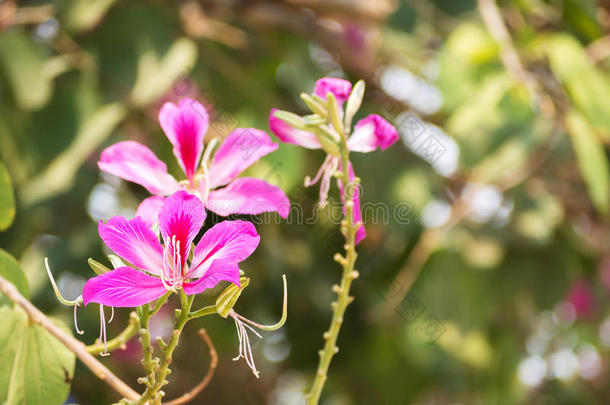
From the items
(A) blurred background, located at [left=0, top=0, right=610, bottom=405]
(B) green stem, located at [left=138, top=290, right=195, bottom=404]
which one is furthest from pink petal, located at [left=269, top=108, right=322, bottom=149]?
(A) blurred background, located at [left=0, top=0, right=610, bottom=405]

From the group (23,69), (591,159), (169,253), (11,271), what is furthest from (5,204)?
(591,159)

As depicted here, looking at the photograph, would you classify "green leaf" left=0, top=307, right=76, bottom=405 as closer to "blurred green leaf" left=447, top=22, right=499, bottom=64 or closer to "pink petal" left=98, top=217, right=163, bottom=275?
"pink petal" left=98, top=217, right=163, bottom=275

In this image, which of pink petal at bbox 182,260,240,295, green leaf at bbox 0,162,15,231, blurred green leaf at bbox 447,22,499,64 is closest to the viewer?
pink petal at bbox 182,260,240,295

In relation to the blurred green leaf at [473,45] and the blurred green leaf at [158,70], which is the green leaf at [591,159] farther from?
the blurred green leaf at [158,70]

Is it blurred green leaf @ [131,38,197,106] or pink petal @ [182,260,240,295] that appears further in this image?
blurred green leaf @ [131,38,197,106]

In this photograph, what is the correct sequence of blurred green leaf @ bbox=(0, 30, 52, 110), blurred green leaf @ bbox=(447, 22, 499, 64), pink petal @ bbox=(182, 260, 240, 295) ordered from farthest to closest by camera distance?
1. blurred green leaf @ bbox=(447, 22, 499, 64)
2. blurred green leaf @ bbox=(0, 30, 52, 110)
3. pink petal @ bbox=(182, 260, 240, 295)

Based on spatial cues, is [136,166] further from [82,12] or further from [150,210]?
[82,12]

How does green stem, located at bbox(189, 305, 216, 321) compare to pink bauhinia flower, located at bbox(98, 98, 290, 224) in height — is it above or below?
below

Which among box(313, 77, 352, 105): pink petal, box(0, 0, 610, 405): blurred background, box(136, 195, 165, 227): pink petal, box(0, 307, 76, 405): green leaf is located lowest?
box(0, 0, 610, 405): blurred background

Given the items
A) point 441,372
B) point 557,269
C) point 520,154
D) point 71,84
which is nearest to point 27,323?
point 71,84
